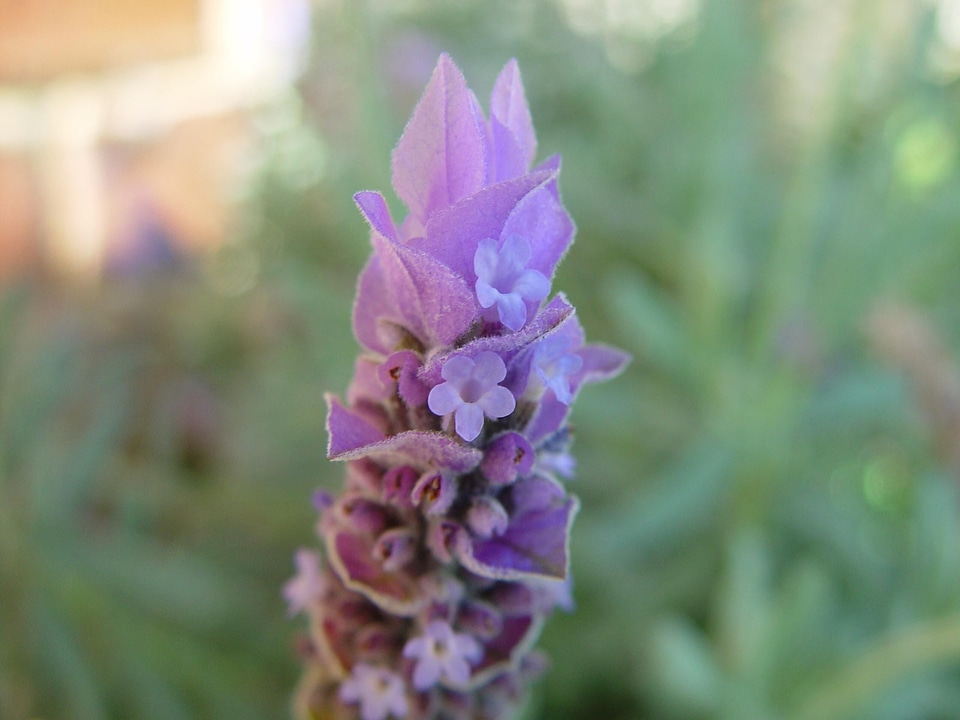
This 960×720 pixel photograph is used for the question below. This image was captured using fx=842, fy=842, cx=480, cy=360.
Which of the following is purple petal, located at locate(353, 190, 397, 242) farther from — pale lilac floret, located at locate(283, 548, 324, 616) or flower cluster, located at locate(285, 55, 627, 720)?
pale lilac floret, located at locate(283, 548, 324, 616)

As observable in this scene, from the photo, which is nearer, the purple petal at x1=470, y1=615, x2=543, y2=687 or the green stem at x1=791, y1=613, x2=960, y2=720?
the purple petal at x1=470, y1=615, x2=543, y2=687

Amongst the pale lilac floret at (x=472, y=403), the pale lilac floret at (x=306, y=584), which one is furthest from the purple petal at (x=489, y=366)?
the pale lilac floret at (x=306, y=584)

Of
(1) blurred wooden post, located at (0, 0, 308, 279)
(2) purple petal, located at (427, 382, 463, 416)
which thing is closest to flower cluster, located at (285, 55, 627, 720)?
(2) purple petal, located at (427, 382, 463, 416)

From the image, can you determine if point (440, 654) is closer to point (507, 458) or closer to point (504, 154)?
point (507, 458)

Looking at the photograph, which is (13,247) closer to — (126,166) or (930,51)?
(126,166)

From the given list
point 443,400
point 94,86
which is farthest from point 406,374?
point 94,86

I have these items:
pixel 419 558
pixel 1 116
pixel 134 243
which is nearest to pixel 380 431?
pixel 419 558
